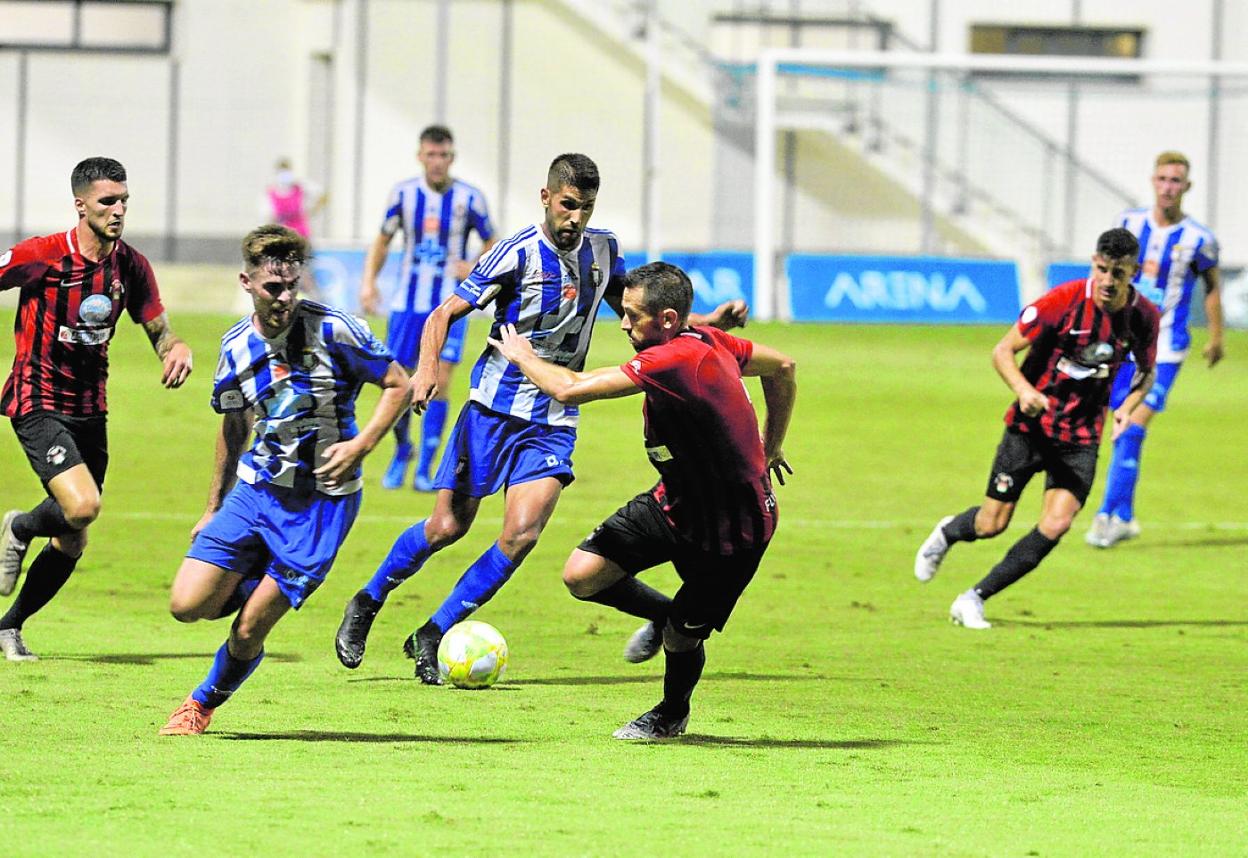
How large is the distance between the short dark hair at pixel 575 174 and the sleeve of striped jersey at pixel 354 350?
136cm

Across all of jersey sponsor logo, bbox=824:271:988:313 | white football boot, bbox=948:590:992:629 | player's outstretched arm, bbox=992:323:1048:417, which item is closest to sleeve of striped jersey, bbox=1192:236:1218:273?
player's outstretched arm, bbox=992:323:1048:417

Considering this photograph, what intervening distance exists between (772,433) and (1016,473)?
115 inches

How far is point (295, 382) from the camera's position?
6.82m

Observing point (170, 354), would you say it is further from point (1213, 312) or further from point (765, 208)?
point (765, 208)

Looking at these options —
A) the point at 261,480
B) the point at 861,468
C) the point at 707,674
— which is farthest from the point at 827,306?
the point at 261,480

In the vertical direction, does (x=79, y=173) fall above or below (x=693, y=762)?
above

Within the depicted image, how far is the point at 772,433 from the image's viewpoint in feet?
24.1

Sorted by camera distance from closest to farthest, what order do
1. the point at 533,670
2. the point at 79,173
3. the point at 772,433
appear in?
the point at 772,433, the point at 79,173, the point at 533,670

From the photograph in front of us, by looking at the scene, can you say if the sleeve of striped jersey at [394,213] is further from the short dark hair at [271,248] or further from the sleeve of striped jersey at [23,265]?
the short dark hair at [271,248]

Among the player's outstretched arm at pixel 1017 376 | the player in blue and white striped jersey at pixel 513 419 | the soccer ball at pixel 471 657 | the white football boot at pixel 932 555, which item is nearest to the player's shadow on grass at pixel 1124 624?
the white football boot at pixel 932 555

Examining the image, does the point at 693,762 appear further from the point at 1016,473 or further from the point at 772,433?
the point at 1016,473

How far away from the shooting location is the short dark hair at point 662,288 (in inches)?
262

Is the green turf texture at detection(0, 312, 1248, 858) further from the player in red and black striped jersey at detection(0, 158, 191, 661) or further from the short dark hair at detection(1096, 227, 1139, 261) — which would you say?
the short dark hair at detection(1096, 227, 1139, 261)

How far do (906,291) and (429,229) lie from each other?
1393 cm
